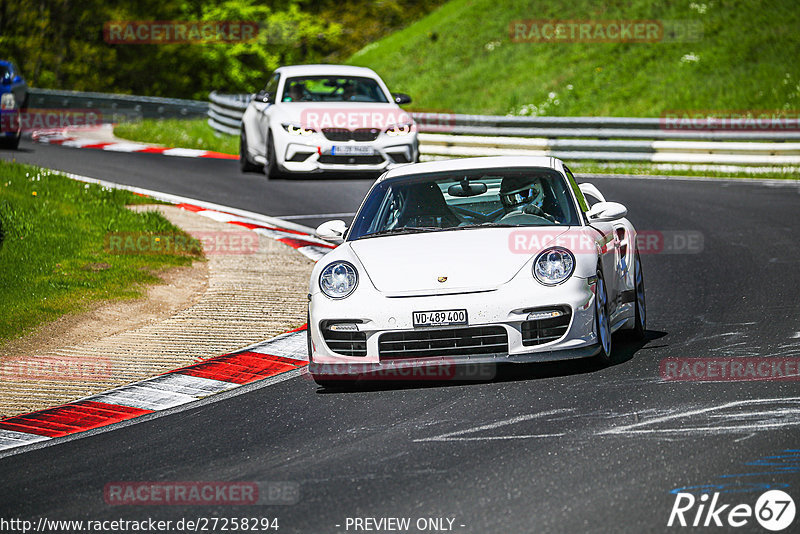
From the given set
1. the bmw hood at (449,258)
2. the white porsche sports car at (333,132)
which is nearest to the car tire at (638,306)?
the bmw hood at (449,258)

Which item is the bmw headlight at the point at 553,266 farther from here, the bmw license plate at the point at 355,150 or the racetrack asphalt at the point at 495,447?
the bmw license plate at the point at 355,150

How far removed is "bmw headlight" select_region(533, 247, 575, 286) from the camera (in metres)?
7.32

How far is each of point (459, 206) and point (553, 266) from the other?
1.64 meters

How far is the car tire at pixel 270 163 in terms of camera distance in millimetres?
18395

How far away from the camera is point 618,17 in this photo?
124 ft

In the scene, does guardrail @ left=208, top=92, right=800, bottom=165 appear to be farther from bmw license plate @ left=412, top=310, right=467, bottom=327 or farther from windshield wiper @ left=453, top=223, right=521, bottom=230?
bmw license plate @ left=412, top=310, right=467, bottom=327

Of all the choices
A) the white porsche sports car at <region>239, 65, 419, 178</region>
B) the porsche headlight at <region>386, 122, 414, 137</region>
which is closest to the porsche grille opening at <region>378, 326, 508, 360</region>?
the white porsche sports car at <region>239, 65, 419, 178</region>

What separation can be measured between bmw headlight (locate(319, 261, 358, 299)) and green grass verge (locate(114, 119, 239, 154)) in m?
17.5

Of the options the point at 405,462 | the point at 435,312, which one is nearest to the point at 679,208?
the point at 435,312

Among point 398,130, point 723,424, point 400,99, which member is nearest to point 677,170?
point 400,99

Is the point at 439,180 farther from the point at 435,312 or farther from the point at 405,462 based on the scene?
the point at 405,462

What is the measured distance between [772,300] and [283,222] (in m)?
6.87

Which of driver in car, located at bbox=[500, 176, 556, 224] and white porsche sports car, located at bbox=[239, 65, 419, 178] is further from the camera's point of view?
white porsche sports car, located at bbox=[239, 65, 419, 178]

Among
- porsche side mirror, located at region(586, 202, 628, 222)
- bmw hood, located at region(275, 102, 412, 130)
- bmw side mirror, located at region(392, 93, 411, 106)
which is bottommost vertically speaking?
porsche side mirror, located at region(586, 202, 628, 222)
